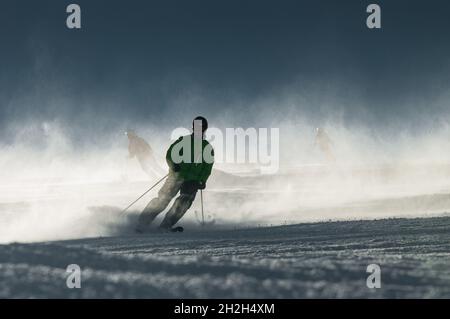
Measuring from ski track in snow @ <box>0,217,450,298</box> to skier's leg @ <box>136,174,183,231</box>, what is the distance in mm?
3124

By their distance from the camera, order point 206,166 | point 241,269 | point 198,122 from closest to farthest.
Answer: point 241,269, point 198,122, point 206,166

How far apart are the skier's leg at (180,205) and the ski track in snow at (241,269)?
9.30 feet

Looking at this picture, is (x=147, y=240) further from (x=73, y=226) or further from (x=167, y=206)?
(x=73, y=226)

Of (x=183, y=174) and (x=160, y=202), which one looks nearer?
(x=183, y=174)

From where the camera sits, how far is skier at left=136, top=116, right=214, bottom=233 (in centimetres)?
1244

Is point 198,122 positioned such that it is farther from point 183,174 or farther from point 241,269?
point 241,269

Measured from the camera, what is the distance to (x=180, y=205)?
1261cm

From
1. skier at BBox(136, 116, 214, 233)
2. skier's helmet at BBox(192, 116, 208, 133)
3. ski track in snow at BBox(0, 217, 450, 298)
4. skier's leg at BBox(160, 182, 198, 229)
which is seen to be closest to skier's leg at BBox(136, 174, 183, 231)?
skier at BBox(136, 116, 214, 233)

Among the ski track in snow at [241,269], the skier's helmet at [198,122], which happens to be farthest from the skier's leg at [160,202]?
the ski track in snow at [241,269]

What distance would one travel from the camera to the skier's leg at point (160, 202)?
12.8 meters

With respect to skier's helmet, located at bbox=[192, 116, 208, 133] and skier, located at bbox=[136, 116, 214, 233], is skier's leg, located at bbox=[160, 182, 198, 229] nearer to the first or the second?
skier, located at bbox=[136, 116, 214, 233]

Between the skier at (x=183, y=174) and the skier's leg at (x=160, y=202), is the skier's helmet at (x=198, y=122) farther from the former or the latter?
the skier's leg at (x=160, y=202)

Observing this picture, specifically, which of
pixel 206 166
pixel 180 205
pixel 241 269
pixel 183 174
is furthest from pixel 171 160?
pixel 241 269

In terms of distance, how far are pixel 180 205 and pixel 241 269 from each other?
6386 millimetres
